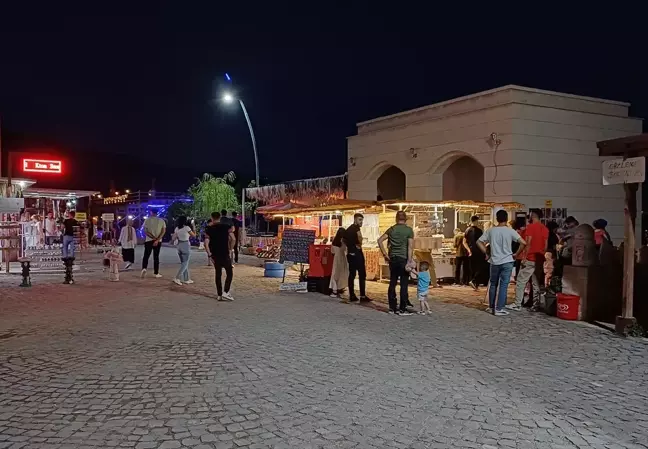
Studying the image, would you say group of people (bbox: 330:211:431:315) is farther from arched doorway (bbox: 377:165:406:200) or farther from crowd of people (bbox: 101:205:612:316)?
arched doorway (bbox: 377:165:406:200)

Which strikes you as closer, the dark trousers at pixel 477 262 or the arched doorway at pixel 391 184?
the dark trousers at pixel 477 262

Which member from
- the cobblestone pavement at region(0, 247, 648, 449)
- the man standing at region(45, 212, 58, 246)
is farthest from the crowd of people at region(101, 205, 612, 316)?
the man standing at region(45, 212, 58, 246)

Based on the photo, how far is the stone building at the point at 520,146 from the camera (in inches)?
657

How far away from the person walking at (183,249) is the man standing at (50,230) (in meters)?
14.2

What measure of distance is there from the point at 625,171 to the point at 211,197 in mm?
27480

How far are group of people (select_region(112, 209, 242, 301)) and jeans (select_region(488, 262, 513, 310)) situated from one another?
5058mm

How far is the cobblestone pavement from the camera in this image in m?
4.50

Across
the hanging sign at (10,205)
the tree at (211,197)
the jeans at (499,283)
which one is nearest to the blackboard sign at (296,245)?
the jeans at (499,283)

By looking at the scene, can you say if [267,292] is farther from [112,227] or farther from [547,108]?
[112,227]

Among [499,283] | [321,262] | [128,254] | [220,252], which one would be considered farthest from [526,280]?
[128,254]

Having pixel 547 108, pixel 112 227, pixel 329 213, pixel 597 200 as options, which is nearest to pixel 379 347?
pixel 329 213

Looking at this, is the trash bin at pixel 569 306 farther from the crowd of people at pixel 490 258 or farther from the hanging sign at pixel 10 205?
the hanging sign at pixel 10 205

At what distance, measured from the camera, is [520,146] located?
1659 centimetres

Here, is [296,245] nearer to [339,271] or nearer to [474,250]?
[339,271]
